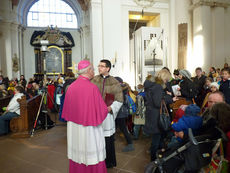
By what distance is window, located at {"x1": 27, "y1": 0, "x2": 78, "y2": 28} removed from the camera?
18812 millimetres

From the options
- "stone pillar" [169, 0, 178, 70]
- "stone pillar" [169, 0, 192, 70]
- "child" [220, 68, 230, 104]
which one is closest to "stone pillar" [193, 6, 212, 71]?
"stone pillar" [169, 0, 192, 70]

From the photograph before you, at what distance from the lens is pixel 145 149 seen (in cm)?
375

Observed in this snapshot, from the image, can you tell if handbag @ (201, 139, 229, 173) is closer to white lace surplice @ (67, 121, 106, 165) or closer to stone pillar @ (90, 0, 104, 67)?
white lace surplice @ (67, 121, 106, 165)

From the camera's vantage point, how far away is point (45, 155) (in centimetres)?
363

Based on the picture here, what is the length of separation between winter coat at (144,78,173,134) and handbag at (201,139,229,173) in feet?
2.95

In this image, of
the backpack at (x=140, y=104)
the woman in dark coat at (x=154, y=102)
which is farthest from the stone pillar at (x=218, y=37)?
the woman in dark coat at (x=154, y=102)

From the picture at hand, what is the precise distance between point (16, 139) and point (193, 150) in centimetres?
451

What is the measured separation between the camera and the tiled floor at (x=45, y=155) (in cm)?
303

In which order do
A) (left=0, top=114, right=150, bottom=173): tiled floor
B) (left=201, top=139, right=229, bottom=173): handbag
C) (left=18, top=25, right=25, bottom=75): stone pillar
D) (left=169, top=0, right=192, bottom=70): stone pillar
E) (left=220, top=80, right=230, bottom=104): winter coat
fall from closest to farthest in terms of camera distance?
1. (left=201, top=139, right=229, bottom=173): handbag
2. (left=0, top=114, right=150, bottom=173): tiled floor
3. (left=220, top=80, right=230, bottom=104): winter coat
4. (left=169, top=0, right=192, bottom=70): stone pillar
5. (left=18, top=25, right=25, bottom=75): stone pillar

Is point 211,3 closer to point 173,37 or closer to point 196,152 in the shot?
point 173,37

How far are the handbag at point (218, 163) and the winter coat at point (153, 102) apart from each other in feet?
2.95

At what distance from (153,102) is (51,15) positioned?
19804 mm

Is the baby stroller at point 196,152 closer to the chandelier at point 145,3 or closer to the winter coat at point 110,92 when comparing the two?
the winter coat at point 110,92

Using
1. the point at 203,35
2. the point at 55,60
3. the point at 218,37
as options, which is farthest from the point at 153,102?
the point at 55,60
